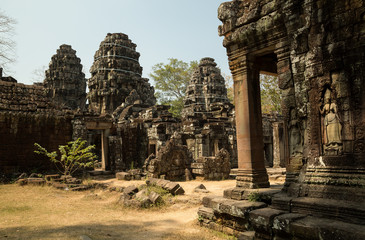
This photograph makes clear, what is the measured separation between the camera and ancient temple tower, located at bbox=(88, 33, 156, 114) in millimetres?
27266

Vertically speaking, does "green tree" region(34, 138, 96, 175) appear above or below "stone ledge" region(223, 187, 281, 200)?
above

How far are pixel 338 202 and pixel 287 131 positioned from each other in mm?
1574

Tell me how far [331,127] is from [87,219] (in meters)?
5.12

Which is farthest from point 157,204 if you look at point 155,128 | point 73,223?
point 155,128

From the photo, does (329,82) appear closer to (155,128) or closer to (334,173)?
(334,173)

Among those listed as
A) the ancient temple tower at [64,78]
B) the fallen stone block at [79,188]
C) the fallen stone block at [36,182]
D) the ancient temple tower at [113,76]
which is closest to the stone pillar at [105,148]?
the fallen stone block at [36,182]

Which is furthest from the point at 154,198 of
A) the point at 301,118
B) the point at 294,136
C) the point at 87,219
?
the point at 301,118

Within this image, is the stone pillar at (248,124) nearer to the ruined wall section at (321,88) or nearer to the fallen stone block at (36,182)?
the ruined wall section at (321,88)

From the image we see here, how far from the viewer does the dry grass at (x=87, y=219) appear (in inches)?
187

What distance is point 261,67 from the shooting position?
20.0ft

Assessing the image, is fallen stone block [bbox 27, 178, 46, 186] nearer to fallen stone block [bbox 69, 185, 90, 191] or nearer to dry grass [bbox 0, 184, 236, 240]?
fallen stone block [bbox 69, 185, 90, 191]

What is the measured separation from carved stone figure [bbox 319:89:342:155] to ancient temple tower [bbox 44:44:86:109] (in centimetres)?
3210

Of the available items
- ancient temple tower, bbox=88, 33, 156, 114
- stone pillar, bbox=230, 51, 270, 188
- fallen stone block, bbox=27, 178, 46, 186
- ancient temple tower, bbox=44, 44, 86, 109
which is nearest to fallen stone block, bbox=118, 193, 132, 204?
stone pillar, bbox=230, 51, 270, 188

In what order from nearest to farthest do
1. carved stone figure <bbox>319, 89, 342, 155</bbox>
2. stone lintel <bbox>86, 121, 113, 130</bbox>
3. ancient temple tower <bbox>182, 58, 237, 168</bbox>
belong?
carved stone figure <bbox>319, 89, 342, 155</bbox> < stone lintel <bbox>86, 121, 113, 130</bbox> < ancient temple tower <bbox>182, 58, 237, 168</bbox>
